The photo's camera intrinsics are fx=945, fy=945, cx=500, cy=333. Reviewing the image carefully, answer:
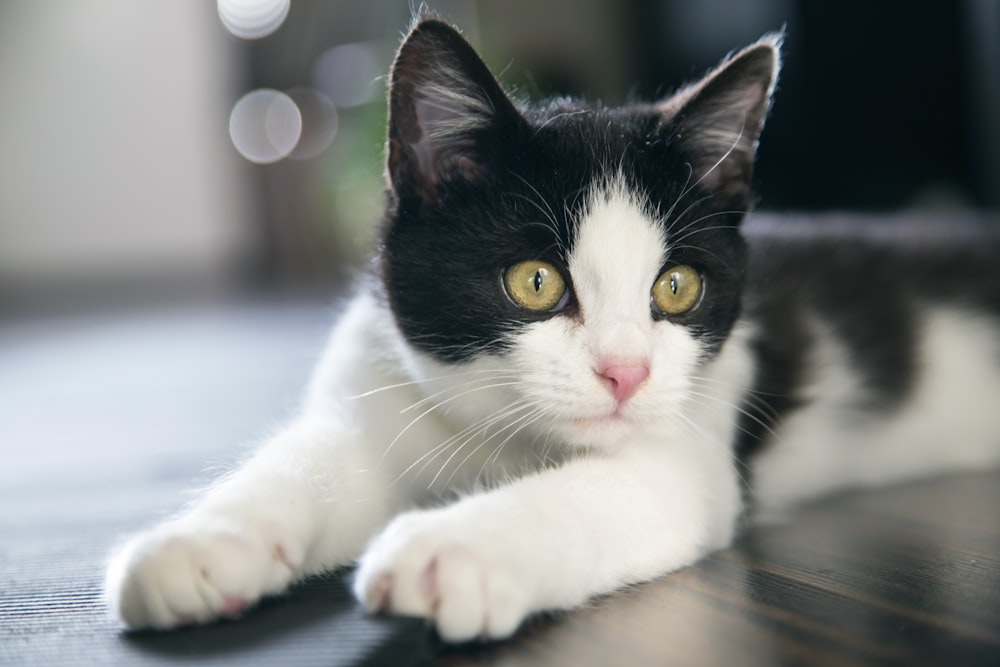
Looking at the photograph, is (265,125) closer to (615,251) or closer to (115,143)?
(115,143)

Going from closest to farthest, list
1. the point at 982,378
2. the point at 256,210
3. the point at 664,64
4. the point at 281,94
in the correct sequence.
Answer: the point at 982,378 < the point at 664,64 < the point at 281,94 < the point at 256,210

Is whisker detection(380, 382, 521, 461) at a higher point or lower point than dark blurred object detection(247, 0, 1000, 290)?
lower

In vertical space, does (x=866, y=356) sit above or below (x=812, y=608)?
above

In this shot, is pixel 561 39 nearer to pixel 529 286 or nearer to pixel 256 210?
pixel 256 210

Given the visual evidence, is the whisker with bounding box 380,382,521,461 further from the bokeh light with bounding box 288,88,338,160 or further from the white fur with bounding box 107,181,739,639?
the bokeh light with bounding box 288,88,338,160

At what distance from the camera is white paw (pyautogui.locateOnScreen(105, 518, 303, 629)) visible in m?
0.91

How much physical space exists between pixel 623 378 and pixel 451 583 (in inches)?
13.4

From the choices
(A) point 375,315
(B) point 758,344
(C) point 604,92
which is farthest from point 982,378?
(C) point 604,92

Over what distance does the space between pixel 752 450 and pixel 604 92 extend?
4.95 metres

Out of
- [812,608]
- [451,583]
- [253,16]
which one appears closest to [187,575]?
[451,583]

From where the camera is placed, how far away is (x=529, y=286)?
116 cm

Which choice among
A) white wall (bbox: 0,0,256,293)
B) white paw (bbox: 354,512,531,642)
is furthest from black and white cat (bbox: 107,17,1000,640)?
white wall (bbox: 0,0,256,293)

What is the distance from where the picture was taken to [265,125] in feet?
22.0

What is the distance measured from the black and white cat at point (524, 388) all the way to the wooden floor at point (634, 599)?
3 cm
